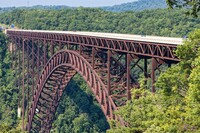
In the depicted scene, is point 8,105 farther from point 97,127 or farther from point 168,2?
point 168,2

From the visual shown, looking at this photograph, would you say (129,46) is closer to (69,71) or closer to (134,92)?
(134,92)

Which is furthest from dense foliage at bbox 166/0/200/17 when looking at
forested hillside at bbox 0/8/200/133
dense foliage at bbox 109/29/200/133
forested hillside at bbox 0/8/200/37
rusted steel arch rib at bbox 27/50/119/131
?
forested hillside at bbox 0/8/200/37

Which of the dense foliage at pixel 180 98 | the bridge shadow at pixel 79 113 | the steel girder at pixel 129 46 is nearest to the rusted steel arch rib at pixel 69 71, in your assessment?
the steel girder at pixel 129 46

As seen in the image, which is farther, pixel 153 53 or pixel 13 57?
pixel 13 57

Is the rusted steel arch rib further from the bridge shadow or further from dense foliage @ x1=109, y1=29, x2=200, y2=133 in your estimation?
dense foliage @ x1=109, y1=29, x2=200, y2=133

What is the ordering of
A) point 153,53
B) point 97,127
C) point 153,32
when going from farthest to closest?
1. point 153,32
2. point 97,127
3. point 153,53

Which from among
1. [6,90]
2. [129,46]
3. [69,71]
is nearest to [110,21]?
[6,90]

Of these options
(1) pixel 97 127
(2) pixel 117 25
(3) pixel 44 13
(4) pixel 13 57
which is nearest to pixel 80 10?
(3) pixel 44 13
